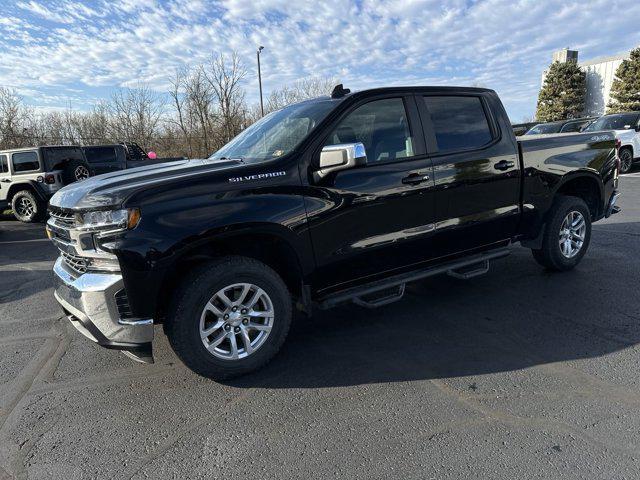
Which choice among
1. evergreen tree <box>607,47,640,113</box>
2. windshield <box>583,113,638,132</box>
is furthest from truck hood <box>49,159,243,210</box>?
evergreen tree <box>607,47,640,113</box>

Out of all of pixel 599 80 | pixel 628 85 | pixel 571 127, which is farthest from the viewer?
pixel 599 80

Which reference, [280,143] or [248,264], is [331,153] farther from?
[248,264]

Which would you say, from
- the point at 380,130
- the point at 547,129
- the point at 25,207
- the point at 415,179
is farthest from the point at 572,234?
the point at 547,129

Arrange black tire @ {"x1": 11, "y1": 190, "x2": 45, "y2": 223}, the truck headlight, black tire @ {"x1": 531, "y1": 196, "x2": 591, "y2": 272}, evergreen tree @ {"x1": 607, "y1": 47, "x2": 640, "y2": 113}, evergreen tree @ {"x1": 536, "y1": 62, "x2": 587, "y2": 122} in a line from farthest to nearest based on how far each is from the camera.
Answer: evergreen tree @ {"x1": 536, "y1": 62, "x2": 587, "y2": 122} < evergreen tree @ {"x1": 607, "y1": 47, "x2": 640, "y2": 113} < black tire @ {"x1": 11, "y1": 190, "x2": 45, "y2": 223} < black tire @ {"x1": 531, "y1": 196, "x2": 591, "y2": 272} < the truck headlight

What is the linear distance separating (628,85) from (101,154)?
32.7 m

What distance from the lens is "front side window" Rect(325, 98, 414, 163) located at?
3.68m

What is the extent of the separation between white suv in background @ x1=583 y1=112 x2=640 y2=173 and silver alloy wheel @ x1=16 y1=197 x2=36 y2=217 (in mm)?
16802

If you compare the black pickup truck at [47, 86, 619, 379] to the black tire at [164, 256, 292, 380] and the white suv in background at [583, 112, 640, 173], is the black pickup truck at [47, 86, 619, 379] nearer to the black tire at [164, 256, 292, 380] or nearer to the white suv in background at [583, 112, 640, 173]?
the black tire at [164, 256, 292, 380]

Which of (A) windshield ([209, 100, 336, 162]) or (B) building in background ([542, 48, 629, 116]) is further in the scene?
(B) building in background ([542, 48, 629, 116])

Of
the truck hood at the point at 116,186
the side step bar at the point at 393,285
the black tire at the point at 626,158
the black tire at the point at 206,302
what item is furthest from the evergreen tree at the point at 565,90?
the black tire at the point at 206,302

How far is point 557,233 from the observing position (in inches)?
197

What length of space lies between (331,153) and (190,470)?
2151 millimetres

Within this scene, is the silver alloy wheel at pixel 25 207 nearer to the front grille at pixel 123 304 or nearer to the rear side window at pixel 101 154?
the rear side window at pixel 101 154

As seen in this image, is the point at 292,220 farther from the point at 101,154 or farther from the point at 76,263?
the point at 101,154
